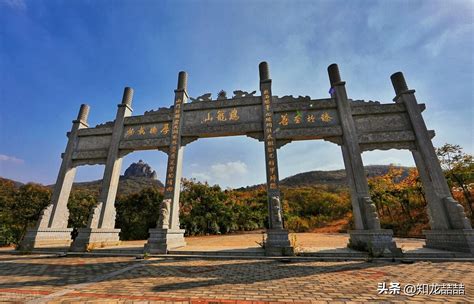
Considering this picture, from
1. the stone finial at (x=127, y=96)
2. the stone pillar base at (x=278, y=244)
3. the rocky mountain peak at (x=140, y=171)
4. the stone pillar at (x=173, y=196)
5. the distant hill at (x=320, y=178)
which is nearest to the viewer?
the stone pillar base at (x=278, y=244)

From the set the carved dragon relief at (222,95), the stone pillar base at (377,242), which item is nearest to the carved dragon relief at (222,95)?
the carved dragon relief at (222,95)

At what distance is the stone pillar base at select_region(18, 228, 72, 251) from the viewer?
25.6 ft

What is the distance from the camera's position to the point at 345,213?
23469 millimetres

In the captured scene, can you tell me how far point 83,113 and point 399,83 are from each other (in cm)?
1483

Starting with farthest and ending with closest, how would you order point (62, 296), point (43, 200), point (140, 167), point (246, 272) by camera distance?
point (140, 167) → point (43, 200) → point (246, 272) → point (62, 296)

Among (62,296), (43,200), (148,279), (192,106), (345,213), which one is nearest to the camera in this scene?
(62,296)

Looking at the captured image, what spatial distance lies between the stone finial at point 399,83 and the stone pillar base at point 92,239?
13336mm

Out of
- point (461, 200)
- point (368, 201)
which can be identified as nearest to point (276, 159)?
point (368, 201)

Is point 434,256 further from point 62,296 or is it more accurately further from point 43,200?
point 43,200

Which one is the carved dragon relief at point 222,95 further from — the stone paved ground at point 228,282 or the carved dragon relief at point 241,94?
the stone paved ground at point 228,282

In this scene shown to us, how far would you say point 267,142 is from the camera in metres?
8.35

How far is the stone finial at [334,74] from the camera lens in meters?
9.06

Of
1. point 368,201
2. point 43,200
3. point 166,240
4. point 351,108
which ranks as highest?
point 351,108

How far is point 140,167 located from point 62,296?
216ft
